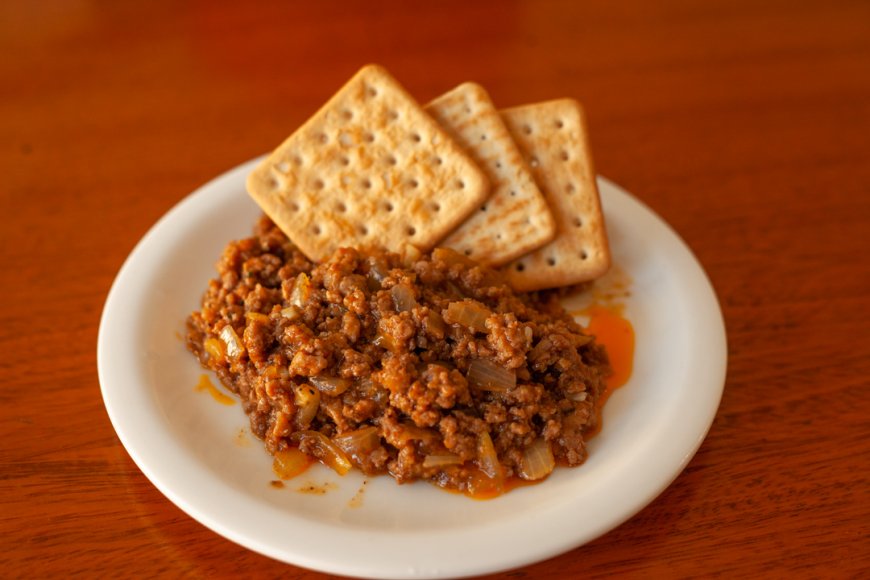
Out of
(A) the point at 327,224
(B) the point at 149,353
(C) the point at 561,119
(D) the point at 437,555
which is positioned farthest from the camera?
(C) the point at 561,119

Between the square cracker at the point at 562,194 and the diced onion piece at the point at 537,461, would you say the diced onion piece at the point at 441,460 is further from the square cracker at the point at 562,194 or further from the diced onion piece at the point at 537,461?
the square cracker at the point at 562,194

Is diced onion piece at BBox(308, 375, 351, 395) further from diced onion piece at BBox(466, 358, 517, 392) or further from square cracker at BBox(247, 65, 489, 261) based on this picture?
square cracker at BBox(247, 65, 489, 261)

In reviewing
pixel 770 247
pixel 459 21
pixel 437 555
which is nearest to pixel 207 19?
pixel 459 21

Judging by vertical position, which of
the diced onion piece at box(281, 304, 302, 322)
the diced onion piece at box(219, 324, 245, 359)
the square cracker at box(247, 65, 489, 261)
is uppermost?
the square cracker at box(247, 65, 489, 261)

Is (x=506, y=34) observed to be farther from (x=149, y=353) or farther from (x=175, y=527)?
(x=175, y=527)

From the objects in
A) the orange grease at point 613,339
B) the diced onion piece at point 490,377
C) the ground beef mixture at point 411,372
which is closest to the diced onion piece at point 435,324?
the ground beef mixture at point 411,372

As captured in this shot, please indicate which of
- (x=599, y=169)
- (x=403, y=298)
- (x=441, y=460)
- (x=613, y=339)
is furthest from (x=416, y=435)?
(x=599, y=169)

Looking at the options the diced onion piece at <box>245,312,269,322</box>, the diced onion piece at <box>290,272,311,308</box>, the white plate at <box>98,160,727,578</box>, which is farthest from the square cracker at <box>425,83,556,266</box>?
the diced onion piece at <box>245,312,269,322</box>
